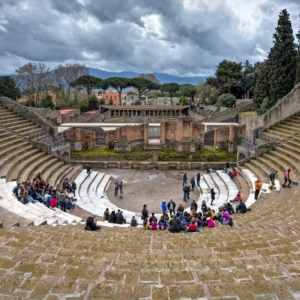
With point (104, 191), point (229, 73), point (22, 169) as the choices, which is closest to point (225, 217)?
point (104, 191)

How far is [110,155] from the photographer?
72.9ft

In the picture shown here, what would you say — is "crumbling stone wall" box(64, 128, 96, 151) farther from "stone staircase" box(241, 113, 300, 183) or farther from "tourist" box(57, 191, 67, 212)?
"stone staircase" box(241, 113, 300, 183)

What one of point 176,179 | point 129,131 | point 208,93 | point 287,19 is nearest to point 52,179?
point 176,179

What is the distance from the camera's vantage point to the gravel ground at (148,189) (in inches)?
578

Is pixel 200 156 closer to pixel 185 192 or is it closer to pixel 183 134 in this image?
pixel 183 134

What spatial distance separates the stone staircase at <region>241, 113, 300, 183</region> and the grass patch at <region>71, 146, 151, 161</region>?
28.8ft

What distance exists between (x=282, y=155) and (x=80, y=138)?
16751 millimetres

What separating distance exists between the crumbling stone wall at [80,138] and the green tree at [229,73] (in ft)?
113

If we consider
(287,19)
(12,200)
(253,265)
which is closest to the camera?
(253,265)

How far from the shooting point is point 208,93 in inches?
Answer: 2411

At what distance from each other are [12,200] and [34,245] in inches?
205

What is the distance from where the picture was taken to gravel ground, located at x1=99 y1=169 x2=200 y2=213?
14680 millimetres

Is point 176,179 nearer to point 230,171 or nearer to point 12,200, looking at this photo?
point 230,171

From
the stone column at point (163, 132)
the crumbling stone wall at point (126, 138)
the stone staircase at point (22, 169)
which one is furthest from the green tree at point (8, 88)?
the stone column at point (163, 132)
